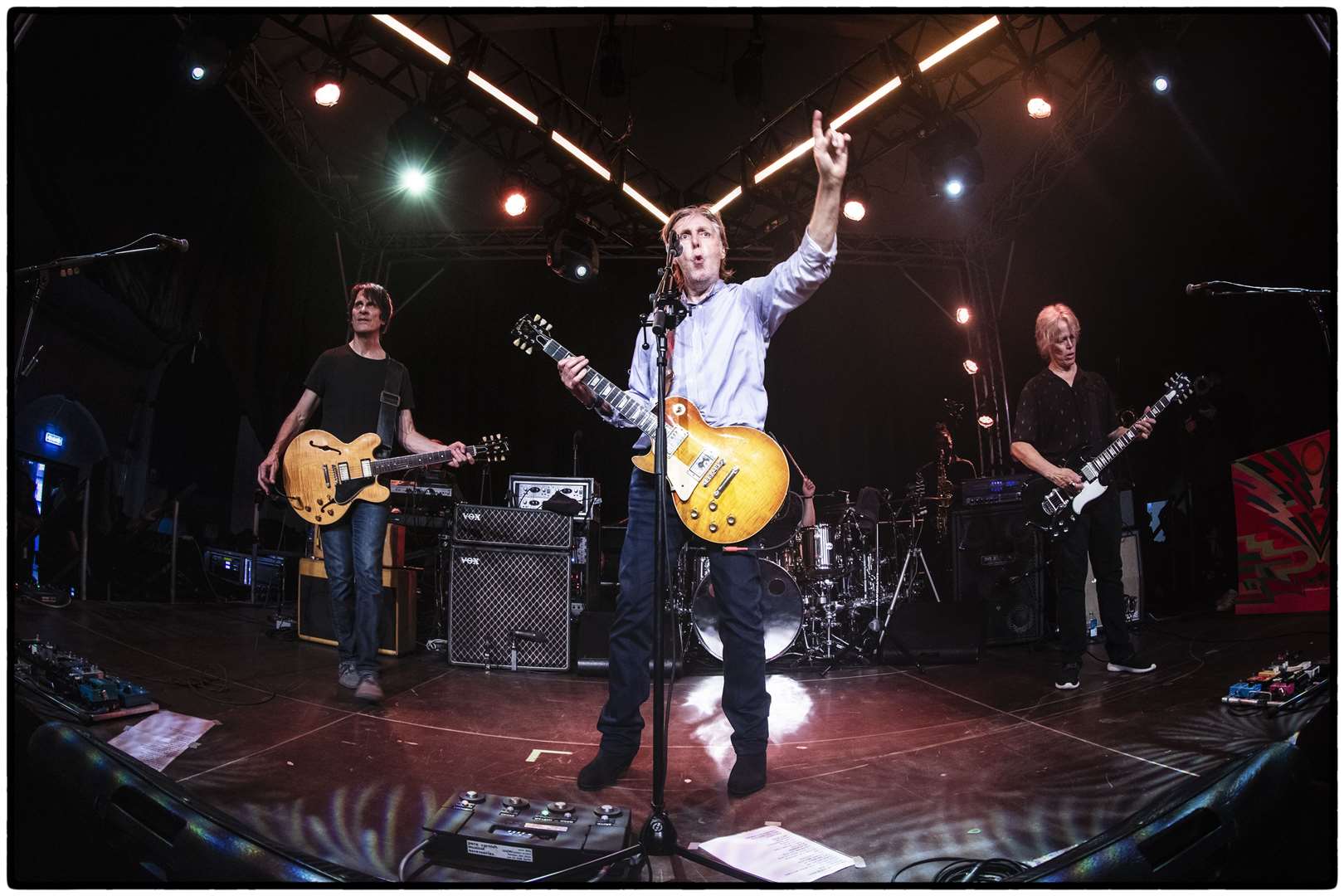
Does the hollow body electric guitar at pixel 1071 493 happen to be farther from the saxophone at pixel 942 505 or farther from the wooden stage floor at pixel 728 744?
the saxophone at pixel 942 505

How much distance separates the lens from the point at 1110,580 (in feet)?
14.5

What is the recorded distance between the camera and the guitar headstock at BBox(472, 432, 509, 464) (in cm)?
451

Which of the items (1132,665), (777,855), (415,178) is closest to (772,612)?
(1132,665)

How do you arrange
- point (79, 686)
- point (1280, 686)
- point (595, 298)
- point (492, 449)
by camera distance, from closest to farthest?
point (79, 686)
point (1280, 686)
point (492, 449)
point (595, 298)

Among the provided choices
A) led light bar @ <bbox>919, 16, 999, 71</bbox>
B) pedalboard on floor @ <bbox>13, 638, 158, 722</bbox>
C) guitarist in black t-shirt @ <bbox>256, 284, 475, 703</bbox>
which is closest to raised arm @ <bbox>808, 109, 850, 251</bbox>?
guitarist in black t-shirt @ <bbox>256, 284, 475, 703</bbox>

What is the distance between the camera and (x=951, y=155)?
292 inches

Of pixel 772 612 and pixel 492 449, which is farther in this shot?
pixel 772 612

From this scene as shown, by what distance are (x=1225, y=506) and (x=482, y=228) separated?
29.0 feet

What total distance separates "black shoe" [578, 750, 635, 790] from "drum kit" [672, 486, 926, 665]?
2266 mm

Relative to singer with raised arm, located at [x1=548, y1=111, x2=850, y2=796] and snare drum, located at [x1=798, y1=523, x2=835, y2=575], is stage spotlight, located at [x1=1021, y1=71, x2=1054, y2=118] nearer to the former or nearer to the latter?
snare drum, located at [x1=798, y1=523, x2=835, y2=575]

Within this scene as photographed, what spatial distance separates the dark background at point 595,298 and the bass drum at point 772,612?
3.25 meters

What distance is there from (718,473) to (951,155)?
6124 mm

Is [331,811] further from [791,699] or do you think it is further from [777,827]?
[791,699]

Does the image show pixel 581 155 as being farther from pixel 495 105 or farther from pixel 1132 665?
pixel 1132 665
